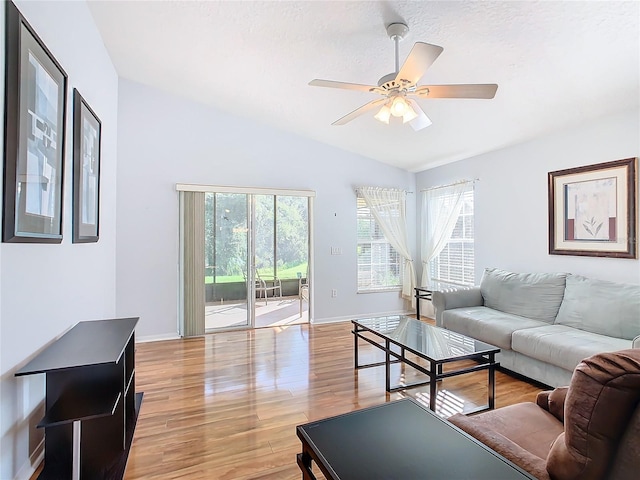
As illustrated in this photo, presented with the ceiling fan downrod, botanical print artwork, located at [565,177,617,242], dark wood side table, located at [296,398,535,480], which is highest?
the ceiling fan downrod

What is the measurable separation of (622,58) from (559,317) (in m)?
2.19

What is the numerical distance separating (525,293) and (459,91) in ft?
7.89

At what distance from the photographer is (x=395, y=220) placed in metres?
5.41

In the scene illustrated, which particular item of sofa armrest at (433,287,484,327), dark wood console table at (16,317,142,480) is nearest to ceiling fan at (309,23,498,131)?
dark wood console table at (16,317,142,480)

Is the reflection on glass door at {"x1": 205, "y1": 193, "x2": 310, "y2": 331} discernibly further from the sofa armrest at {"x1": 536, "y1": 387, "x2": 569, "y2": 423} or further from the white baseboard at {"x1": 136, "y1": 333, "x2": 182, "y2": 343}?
the sofa armrest at {"x1": 536, "y1": 387, "x2": 569, "y2": 423}

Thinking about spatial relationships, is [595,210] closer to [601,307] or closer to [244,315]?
[601,307]

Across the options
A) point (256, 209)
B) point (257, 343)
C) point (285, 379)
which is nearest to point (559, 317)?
point (285, 379)

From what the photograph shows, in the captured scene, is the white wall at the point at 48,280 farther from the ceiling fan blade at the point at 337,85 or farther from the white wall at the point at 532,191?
the white wall at the point at 532,191

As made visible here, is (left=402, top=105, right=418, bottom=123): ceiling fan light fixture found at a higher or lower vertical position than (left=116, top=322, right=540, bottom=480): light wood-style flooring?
higher

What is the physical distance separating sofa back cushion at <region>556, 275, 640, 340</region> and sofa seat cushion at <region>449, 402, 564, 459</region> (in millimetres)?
1641

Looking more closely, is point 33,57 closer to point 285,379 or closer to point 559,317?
point 285,379

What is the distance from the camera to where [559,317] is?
3.17 m

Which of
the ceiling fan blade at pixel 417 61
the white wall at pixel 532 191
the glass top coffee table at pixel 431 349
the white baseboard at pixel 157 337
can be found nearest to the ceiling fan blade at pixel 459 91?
the ceiling fan blade at pixel 417 61

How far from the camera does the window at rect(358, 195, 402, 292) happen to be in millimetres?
5312
